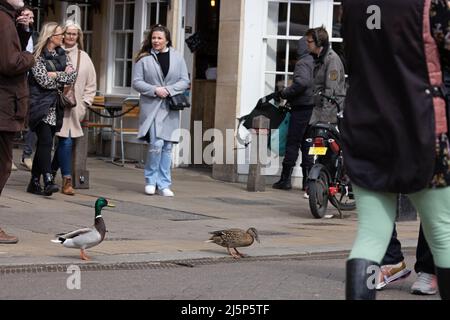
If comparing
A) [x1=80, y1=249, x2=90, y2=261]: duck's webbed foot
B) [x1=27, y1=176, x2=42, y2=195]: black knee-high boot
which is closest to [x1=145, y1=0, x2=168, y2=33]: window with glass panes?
[x1=27, y1=176, x2=42, y2=195]: black knee-high boot

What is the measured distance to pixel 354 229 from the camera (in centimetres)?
1036

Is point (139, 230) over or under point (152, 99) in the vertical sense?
under

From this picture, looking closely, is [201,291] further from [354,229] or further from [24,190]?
[24,190]

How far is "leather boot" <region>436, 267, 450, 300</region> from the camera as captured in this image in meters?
4.67

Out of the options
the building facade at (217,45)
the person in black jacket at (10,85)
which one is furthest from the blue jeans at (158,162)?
the person in black jacket at (10,85)

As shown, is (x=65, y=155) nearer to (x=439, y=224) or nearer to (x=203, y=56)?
(x=203, y=56)

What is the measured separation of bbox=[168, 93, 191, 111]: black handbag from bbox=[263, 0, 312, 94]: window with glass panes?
8.06ft

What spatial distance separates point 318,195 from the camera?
10.9 metres

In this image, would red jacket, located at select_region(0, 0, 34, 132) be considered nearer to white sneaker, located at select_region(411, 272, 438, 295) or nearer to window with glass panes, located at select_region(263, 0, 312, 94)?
white sneaker, located at select_region(411, 272, 438, 295)

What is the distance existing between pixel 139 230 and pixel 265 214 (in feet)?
7.08

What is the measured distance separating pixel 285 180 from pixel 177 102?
2.35m

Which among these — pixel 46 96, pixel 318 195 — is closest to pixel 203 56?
pixel 46 96
